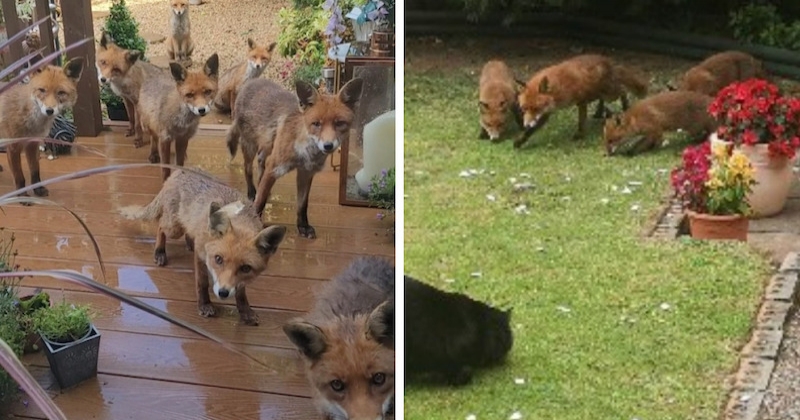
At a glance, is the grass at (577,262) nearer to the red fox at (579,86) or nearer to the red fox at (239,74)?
the red fox at (579,86)

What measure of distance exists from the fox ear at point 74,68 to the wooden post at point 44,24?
6cm

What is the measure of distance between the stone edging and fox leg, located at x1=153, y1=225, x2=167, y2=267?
1471 millimetres

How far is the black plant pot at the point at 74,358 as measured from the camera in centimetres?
209

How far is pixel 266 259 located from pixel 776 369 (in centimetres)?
132

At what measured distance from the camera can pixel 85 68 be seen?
2.09 meters

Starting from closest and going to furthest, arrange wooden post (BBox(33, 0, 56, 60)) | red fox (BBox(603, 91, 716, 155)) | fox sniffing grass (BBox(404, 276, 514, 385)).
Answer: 1. wooden post (BBox(33, 0, 56, 60))
2. red fox (BBox(603, 91, 716, 155))
3. fox sniffing grass (BBox(404, 276, 514, 385))

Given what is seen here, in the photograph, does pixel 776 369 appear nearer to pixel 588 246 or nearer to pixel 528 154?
pixel 588 246

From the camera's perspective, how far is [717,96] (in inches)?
85.0

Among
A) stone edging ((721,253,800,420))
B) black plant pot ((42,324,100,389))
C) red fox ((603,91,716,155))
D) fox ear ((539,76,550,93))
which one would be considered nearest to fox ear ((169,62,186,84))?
black plant pot ((42,324,100,389))

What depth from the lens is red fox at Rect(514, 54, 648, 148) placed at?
7.20ft

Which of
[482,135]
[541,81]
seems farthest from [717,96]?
[482,135]

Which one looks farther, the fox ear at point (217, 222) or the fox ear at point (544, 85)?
the fox ear at point (544, 85)

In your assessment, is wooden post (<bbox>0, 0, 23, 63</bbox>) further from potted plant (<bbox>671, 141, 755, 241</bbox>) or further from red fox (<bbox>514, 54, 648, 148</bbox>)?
potted plant (<bbox>671, 141, 755, 241</bbox>)

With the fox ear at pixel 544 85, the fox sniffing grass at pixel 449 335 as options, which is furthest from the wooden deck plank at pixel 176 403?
the fox ear at pixel 544 85
